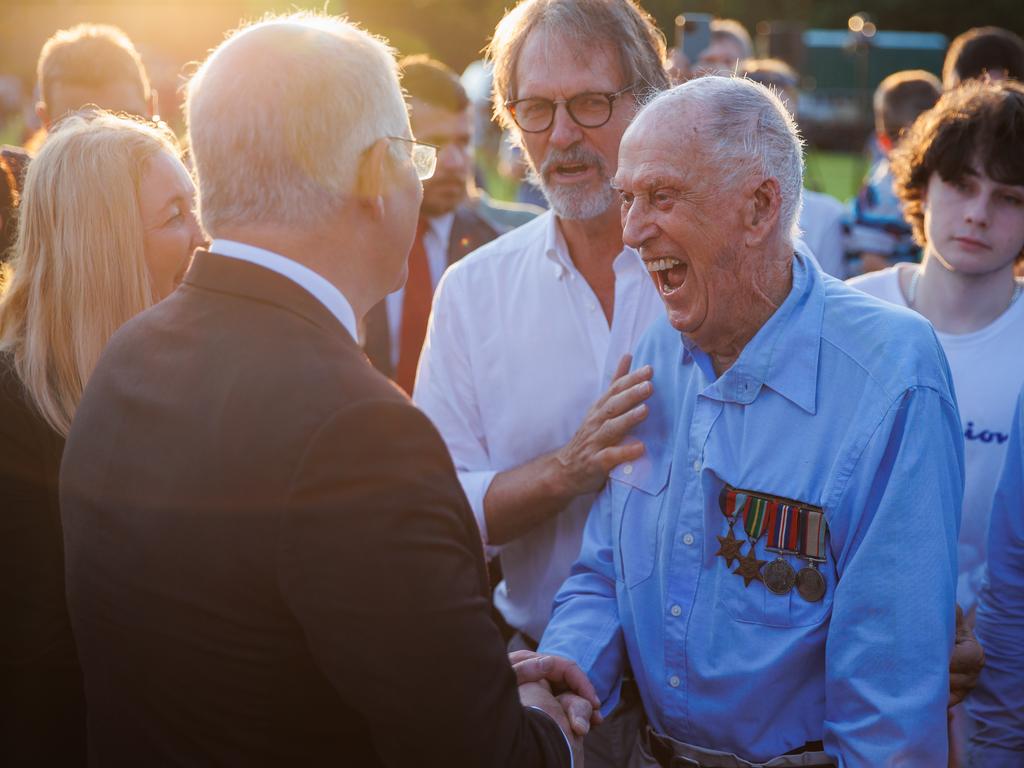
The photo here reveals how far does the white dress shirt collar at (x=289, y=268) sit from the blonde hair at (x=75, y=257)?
103 cm

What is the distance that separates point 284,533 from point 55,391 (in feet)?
4.10

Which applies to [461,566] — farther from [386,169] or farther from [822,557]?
[822,557]

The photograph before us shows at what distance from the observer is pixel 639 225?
2.22 m

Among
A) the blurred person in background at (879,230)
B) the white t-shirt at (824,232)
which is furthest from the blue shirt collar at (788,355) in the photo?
the blurred person in background at (879,230)

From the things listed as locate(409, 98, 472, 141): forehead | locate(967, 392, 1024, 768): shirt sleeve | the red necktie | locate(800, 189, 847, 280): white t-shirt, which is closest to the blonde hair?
the red necktie

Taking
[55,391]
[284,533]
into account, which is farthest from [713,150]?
[55,391]

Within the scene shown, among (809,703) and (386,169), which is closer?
(386,169)

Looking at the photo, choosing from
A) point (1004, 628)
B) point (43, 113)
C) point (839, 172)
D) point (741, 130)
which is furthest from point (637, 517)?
point (839, 172)

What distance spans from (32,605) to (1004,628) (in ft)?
7.66

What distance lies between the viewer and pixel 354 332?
1.65 m

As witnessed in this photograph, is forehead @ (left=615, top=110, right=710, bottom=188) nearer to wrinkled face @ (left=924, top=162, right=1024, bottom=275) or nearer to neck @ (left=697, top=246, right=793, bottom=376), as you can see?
neck @ (left=697, top=246, right=793, bottom=376)

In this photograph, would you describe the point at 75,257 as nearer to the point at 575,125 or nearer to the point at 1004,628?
the point at 575,125

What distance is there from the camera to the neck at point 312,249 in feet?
5.09

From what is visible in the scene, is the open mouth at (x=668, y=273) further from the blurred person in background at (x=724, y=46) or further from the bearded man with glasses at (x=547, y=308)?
the blurred person in background at (x=724, y=46)
